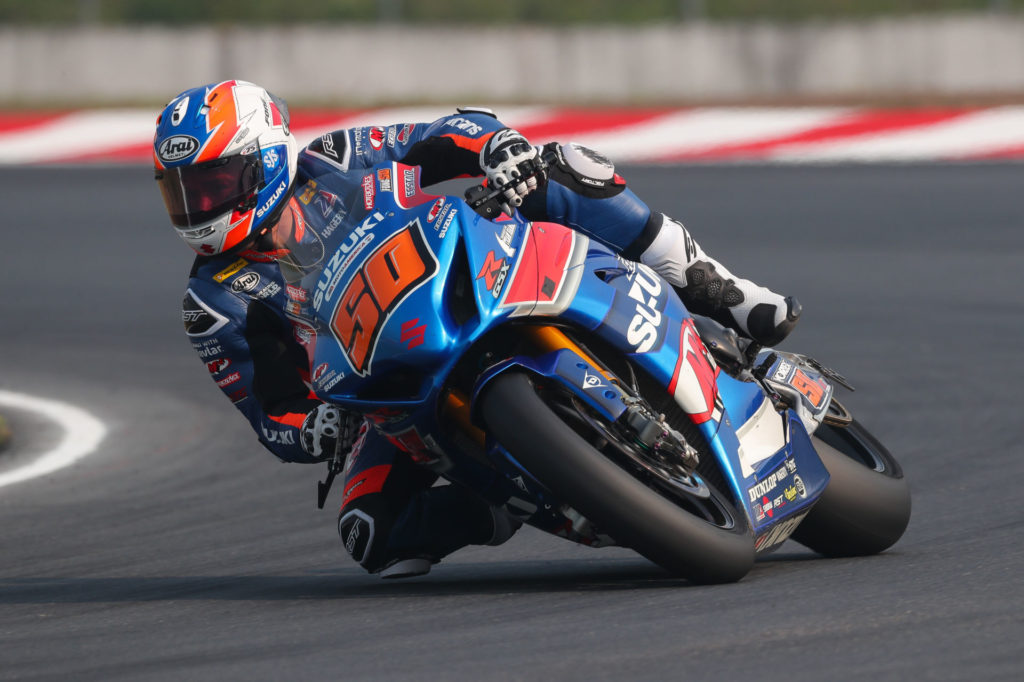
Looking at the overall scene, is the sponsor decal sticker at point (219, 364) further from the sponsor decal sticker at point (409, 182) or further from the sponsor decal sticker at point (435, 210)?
the sponsor decal sticker at point (435, 210)

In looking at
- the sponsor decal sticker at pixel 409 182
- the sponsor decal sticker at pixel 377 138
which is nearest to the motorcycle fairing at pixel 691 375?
the sponsor decal sticker at pixel 409 182

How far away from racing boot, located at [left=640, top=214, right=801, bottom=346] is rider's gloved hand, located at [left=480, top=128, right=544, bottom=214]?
1.68 feet

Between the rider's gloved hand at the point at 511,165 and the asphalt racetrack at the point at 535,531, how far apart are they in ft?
3.69

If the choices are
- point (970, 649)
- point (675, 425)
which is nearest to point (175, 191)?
point (675, 425)

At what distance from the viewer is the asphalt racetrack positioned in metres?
4.16

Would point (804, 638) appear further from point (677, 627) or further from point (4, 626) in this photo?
point (4, 626)

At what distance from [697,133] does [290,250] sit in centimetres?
905

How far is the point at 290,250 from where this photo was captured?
5055mm

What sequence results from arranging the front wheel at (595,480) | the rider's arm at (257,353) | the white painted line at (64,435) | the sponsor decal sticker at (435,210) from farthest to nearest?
the white painted line at (64,435) < the rider's arm at (257,353) < the sponsor decal sticker at (435,210) < the front wheel at (595,480)

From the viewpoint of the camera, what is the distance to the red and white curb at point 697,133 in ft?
43.4

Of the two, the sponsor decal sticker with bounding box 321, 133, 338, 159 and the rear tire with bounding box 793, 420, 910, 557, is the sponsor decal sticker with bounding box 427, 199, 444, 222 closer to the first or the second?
the sponsor decal sticker with bounding box 321, 133, 338, 159

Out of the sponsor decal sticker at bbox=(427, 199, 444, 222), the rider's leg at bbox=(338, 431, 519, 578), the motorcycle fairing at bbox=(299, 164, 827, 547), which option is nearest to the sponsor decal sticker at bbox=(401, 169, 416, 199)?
the motorcycle fairing at bbox=(299, 164, 827, 547)

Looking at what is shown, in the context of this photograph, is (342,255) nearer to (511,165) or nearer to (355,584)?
(511,165)

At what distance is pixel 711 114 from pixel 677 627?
10.1 meters
